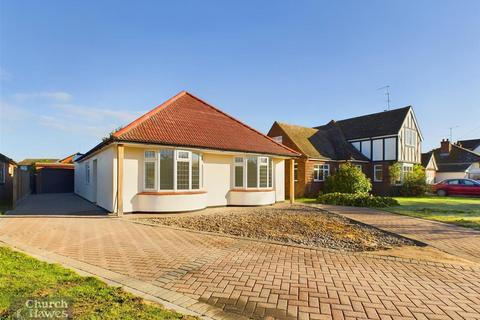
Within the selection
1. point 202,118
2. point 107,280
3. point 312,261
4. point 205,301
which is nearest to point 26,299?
point 107,280

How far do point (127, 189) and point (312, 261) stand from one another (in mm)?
9188

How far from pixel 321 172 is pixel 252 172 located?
38.7ft

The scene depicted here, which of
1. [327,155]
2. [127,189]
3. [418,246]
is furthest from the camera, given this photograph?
[327,155]

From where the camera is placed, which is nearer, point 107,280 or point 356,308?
point 356,308

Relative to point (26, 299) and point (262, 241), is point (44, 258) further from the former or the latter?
point (262, 241)

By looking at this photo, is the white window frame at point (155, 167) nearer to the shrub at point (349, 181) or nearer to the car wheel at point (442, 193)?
the shrub at point (349, 181)

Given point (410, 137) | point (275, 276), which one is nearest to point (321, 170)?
point (410, 137)

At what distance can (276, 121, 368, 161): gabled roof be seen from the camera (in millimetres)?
26436

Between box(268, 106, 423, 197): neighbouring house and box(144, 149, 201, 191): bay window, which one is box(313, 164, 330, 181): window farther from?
box(144, 149, 201, 191): bay window

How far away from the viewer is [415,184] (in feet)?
89.1

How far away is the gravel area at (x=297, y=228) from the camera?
329 inches

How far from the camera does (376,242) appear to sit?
8523mm

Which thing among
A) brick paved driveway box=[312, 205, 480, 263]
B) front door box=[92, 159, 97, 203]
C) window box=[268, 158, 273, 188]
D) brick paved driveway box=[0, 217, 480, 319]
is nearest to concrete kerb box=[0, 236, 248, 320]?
brick paved driveway box=[0, 217, 480, 319]

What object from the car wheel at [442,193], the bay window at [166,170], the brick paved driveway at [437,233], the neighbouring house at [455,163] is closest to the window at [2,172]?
the bay window at [166,170]
